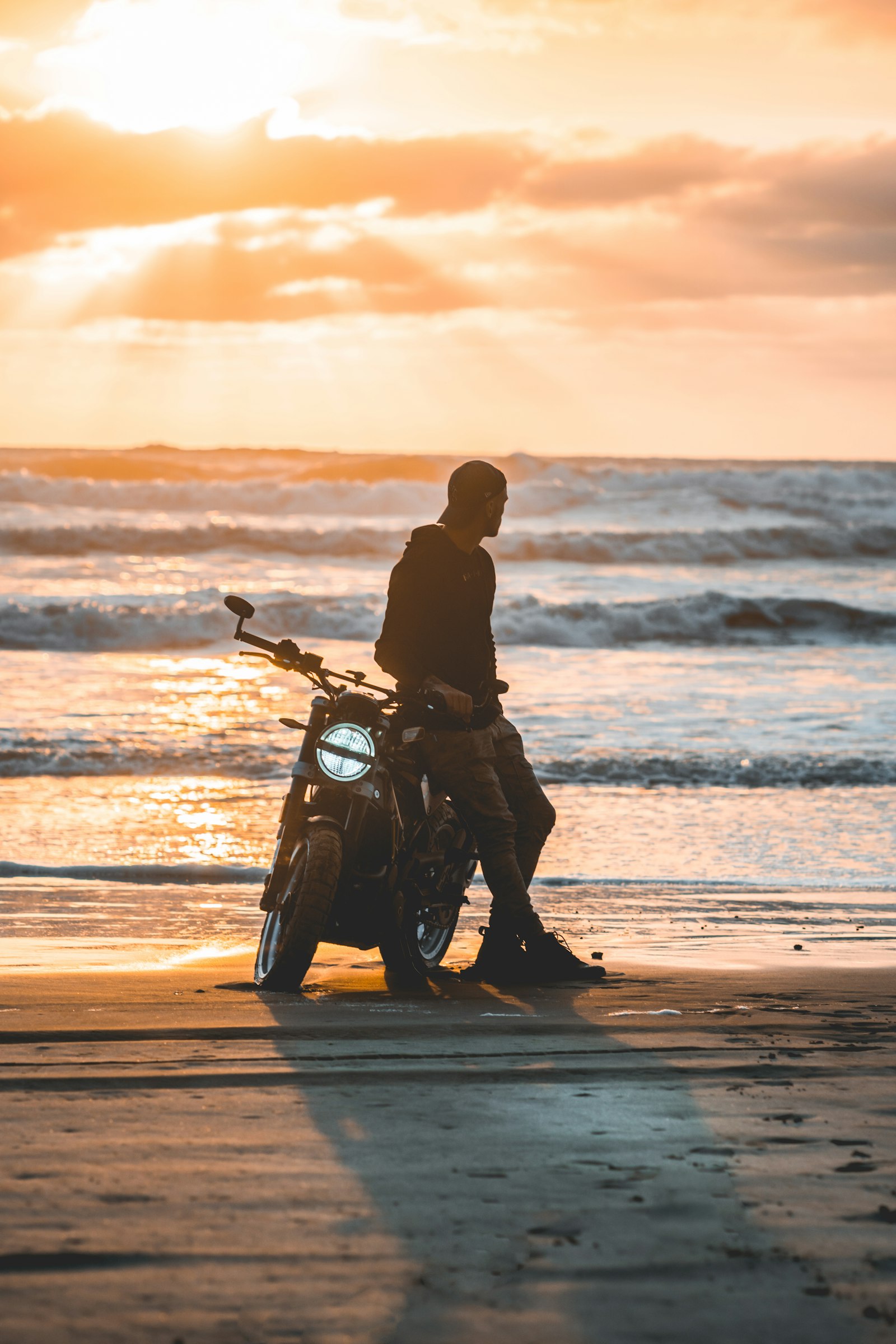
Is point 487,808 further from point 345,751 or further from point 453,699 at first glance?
point 345,751

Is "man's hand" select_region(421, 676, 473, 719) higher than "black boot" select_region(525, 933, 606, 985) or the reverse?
higher

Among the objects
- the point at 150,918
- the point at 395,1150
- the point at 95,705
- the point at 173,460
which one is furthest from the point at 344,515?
the point at 395,1150

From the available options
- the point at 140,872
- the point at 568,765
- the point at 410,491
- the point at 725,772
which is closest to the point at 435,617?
the point at 140,872

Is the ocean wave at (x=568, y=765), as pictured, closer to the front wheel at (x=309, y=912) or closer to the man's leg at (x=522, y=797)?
the man's leg at (x=522, y=797)

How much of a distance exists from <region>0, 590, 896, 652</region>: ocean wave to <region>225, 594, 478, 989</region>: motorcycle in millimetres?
15480

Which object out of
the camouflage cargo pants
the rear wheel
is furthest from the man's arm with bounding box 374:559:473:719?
the rear wheel

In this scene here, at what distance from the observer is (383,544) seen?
36531mm

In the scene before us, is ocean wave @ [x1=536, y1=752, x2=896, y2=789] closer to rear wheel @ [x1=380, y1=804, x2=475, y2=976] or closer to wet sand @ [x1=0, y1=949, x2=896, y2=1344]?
rear wheel @ [x1=380, y1=804, x2=475, y2=976]

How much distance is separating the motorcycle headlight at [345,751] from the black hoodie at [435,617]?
26 centimetres

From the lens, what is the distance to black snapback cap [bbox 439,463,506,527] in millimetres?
4809

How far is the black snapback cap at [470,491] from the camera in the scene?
481cm

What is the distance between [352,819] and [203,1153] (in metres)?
1.95

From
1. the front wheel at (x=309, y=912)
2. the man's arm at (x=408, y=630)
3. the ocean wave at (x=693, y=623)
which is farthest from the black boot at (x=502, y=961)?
the ocean wave at (x=693, y=623)

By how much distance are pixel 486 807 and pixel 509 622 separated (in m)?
18.6
